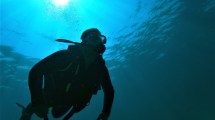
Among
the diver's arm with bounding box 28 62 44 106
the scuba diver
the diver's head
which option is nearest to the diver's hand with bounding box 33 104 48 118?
the scuba diver

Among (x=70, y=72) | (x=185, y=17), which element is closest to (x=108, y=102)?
(x=70, y=72)

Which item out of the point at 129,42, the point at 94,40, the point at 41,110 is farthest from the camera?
the point at 129,42

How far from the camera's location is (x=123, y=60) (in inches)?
1207

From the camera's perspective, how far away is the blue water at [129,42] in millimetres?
16266

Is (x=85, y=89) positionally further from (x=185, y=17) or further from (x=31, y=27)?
(x=185, y=17)

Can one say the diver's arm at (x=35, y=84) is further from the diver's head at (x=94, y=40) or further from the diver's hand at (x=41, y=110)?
the diver's head at (x=94, y=40)

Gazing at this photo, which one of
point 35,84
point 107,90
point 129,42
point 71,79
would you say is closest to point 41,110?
point 35,84

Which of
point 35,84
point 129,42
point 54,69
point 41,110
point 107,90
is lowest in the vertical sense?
point 41,110

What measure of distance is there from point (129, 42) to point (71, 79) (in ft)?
72.1

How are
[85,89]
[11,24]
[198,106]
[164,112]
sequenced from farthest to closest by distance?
[164,112] → [198,106] → [11,24] → [85,89]

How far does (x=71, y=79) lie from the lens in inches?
149

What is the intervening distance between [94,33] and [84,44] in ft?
1.13

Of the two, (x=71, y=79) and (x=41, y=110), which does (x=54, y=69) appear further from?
(x=41, y=110)

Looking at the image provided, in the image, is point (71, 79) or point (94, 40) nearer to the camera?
point (71, 79)
